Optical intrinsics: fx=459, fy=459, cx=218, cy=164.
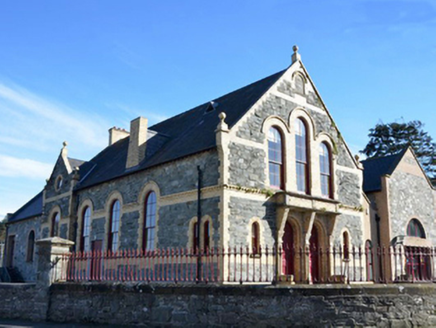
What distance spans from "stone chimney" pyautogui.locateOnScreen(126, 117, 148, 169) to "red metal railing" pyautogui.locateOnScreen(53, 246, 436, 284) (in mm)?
5124

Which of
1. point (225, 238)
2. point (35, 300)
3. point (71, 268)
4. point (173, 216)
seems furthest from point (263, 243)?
point (35, 300)

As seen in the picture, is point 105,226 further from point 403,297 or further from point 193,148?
point 403,297

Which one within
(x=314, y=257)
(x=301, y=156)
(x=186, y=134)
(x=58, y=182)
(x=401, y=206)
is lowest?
(x=314, y=257)

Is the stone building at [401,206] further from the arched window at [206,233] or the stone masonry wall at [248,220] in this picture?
the arched window at [206,233]

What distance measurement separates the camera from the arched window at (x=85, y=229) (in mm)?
24984

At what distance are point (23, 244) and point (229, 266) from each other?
24.5 metres

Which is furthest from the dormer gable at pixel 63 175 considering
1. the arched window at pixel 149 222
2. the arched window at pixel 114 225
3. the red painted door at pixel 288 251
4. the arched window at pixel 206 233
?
the red painted door at pixel 288 251

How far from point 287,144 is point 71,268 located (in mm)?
10070

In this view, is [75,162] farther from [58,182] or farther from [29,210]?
[29,210]

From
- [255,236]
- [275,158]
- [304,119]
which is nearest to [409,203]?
[304,119]

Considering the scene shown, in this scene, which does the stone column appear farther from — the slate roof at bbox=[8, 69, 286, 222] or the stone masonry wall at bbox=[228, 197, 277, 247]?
the slate roof at bbox=[8, 69, 286, 222]

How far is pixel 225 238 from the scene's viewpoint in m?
16.3

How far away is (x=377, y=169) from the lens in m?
28.0

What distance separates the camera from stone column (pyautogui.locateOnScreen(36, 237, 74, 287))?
576 inches
